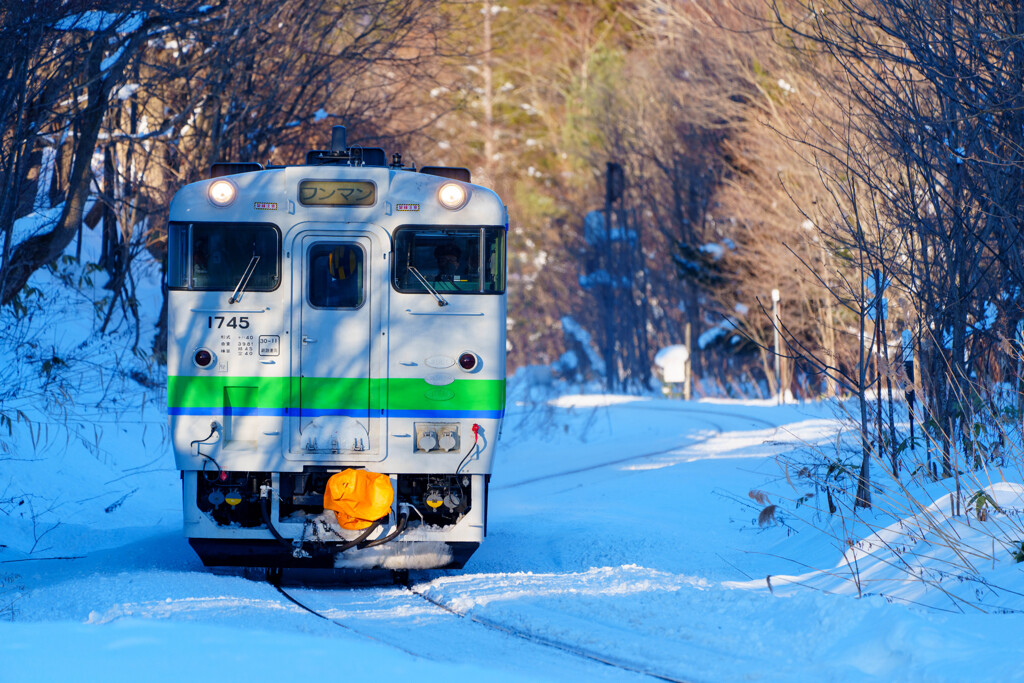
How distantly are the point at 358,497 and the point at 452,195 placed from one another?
8.05ft

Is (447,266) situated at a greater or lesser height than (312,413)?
greater

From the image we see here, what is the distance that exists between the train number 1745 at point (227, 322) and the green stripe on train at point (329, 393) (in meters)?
0.39

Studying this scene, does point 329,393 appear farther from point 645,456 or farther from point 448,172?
point 645,456

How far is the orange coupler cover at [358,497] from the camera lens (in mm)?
8172

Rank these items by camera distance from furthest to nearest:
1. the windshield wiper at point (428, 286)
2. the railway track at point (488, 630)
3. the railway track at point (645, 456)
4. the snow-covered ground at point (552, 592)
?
the railway track at point (645, 456) → the windshield wiper at point (428, 286) → the railway track at point (488, 630) → the snow-covered ground at point (552, 592)

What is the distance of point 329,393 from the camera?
836cm

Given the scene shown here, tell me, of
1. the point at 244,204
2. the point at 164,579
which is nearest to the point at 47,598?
the point at 164,579

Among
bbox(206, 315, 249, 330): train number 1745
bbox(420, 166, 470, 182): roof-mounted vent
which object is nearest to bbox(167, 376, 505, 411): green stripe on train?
bbox(206, 315, 249, 330): train number 1745

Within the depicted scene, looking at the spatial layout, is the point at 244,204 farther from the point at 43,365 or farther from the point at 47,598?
the point at 43,365


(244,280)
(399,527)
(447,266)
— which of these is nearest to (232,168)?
(244,280)

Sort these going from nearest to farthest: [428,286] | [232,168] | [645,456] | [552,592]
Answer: [552,592] < [428,286] < [232,168] < [645,456]

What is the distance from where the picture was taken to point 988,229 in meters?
→ 9.59

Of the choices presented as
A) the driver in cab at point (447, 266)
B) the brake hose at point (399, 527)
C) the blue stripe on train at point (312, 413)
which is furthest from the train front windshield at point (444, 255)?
the brake hose at point (399, 527)

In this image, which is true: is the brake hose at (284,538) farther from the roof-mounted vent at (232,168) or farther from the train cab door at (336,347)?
the roof-mounted vent at (232,168)
